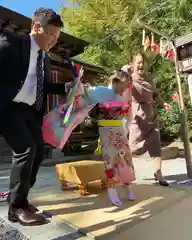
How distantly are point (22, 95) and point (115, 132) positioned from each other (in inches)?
47.1

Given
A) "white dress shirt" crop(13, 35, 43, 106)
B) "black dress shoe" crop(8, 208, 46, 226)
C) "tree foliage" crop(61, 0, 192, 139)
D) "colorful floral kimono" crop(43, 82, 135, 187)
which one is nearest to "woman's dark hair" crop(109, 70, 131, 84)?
"colorful floral kimono" crop(43, 82, 135, 187)

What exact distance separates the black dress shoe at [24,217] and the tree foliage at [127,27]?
6057mm

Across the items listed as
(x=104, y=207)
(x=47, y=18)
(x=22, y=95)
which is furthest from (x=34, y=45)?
(x=104, y=207)

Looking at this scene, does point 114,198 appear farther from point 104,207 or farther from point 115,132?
point 115,132

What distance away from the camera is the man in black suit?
2.17 meters

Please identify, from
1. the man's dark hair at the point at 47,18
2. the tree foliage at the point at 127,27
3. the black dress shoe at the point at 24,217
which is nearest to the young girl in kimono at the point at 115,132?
the man's dark hair at the point at 47,18

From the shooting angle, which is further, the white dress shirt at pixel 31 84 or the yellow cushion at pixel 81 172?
the yellow cushion at pixel 81 172

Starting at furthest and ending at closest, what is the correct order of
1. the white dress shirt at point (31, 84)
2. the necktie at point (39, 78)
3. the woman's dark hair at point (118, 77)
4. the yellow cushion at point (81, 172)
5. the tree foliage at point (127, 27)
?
the tree foliage at point (127, 27) < the yellow cushion at point (81, 172) < the woman's dark hair at point (118, 77) < the necktie at point (39, 78) < the white dress shirt at point (31, 84)

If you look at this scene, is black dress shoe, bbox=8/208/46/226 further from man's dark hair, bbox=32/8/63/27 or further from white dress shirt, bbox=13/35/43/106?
man's dark hair, bbox=32/8/63/27

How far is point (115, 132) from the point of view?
3127mm

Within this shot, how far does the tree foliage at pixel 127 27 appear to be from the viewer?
9.65 m

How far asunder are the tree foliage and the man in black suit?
18.7ft

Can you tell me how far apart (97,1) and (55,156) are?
27.2 ft

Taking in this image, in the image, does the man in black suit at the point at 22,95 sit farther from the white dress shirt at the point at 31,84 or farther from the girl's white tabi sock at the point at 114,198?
the girl's white tabi sock at the point at 114,198
